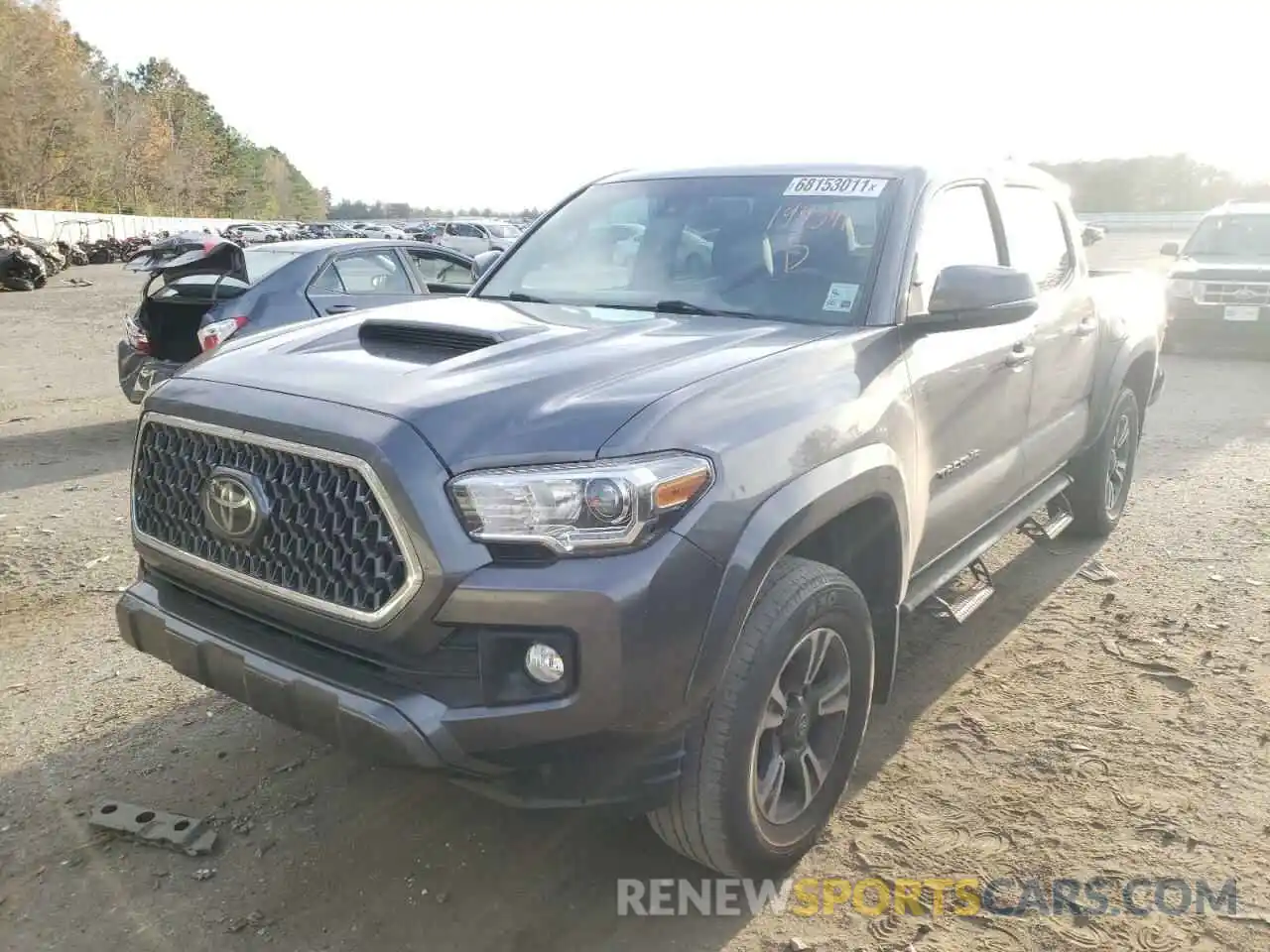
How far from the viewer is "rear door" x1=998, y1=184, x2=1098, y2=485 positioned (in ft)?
13.6

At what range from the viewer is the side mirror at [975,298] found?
3057 mm

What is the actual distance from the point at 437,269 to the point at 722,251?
22.8 ft

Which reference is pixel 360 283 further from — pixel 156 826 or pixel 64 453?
pixel 156 826

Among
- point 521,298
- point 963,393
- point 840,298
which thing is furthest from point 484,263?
point 963,393

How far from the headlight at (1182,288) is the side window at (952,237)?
9.91 metres

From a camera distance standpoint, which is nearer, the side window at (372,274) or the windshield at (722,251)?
the windshield at (722,251)

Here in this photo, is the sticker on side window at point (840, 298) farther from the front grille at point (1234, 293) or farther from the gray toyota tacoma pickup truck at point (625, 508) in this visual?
the front grille at point (1234, 293)

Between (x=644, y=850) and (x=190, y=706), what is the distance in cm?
187

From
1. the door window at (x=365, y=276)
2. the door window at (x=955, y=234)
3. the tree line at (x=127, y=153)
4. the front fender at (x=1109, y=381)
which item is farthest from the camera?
the tree line at (x=127, y=153)

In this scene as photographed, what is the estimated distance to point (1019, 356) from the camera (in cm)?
385

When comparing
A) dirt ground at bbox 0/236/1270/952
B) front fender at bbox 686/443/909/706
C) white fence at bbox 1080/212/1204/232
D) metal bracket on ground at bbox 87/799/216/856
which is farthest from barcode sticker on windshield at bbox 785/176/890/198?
white fence at bbox 1080/212/1204/232

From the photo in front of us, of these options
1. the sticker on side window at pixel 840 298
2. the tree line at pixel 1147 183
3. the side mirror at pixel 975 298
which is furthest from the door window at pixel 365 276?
the tree line at pixel 1147 183

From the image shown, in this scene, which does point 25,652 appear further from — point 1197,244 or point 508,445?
point 1197,244

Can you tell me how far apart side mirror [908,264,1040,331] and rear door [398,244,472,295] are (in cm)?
588
